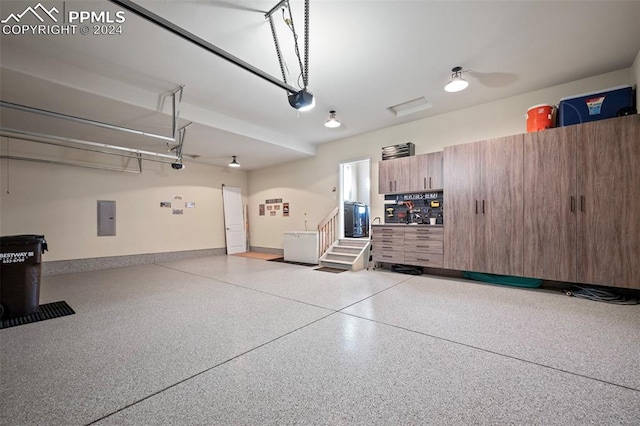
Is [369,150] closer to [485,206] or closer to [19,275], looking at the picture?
[485,206]

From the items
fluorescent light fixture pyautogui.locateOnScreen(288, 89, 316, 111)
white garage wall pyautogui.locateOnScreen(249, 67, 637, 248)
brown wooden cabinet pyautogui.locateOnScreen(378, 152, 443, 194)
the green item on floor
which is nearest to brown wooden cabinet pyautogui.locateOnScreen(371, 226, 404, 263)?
white garage wall pyautogui.locateOnScreen(249, 67, 637, 248)

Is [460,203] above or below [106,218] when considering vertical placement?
above

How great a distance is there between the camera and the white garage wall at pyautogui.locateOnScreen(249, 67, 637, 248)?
14.4ft

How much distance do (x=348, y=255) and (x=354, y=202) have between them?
226cm

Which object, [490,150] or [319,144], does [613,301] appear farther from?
[319,144]

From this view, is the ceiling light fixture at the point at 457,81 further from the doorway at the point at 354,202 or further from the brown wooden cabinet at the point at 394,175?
the doorway at the point at 354,202

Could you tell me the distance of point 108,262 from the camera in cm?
638

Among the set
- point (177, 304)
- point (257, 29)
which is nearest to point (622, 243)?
point (257, 29)

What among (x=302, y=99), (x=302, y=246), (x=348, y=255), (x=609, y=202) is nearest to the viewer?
(x=302, y=99)

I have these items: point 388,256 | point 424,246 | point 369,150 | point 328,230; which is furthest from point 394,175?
point 328,230

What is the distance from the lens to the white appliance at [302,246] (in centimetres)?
670

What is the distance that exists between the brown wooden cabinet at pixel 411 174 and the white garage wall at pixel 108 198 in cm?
586

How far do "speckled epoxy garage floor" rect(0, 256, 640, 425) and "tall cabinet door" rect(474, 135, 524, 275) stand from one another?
641 mm

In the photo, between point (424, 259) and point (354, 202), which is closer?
point (424, 259)
